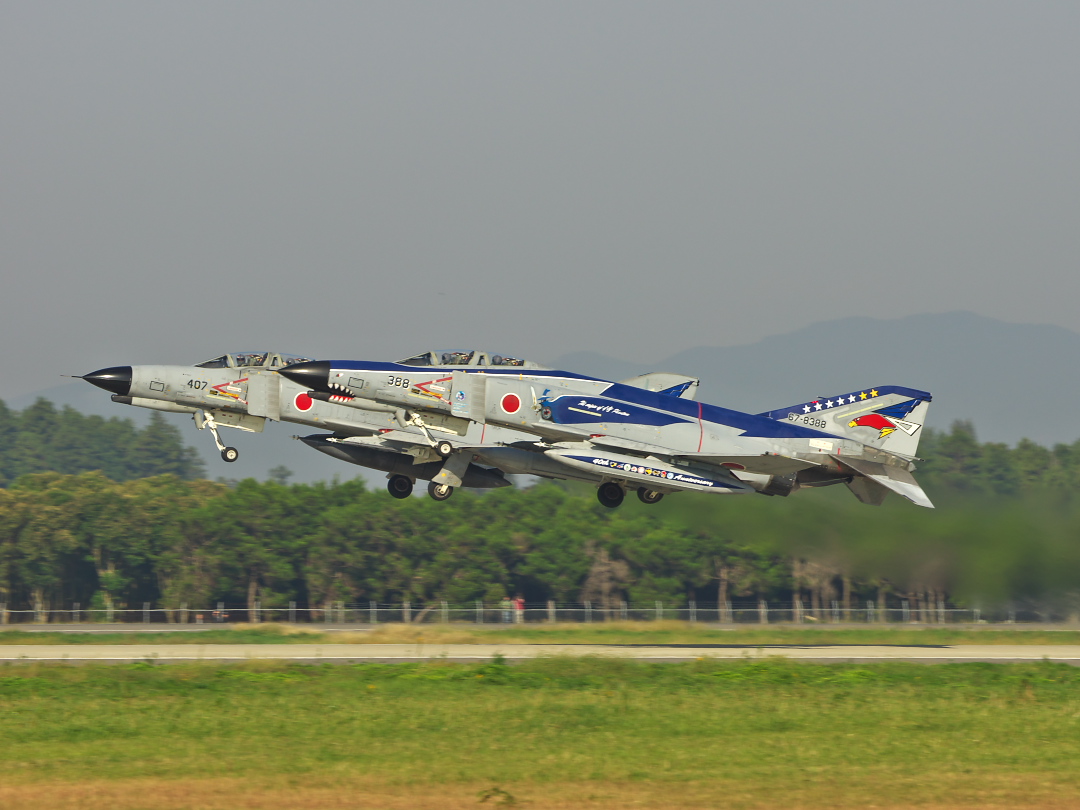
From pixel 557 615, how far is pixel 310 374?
30.3m

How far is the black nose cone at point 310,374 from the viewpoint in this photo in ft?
97.9

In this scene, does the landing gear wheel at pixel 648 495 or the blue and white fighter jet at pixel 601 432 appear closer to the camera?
the blue and white fighter jet at pixel 601 432

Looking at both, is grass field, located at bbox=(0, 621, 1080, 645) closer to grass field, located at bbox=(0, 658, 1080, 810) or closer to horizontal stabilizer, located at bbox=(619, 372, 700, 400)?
horizontal stabilizer, located at bbox=(619, 372, 700, 400)

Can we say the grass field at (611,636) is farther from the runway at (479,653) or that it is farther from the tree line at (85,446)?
the tree line at (85,446)

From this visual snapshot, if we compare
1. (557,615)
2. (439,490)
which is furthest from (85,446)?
(439,490)

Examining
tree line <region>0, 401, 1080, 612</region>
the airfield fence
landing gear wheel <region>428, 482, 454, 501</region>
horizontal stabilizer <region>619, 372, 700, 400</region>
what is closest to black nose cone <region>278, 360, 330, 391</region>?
landing gear wheel <region>428, 482, 454, 501</region>

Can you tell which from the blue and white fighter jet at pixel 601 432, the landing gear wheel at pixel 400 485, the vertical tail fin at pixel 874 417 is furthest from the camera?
the landing gear wheel at pixel 400 485

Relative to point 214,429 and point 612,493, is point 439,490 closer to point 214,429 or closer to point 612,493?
point 612,493

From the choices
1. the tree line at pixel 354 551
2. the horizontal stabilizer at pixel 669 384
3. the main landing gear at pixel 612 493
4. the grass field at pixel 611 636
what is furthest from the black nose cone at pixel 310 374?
the tree line at pixel 354 551

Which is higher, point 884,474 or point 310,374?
point 310,374

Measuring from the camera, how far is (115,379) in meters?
32.7

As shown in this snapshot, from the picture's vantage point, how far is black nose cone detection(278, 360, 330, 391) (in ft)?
97.9

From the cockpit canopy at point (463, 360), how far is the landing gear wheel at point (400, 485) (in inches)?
215

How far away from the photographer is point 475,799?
13000 millimetres
